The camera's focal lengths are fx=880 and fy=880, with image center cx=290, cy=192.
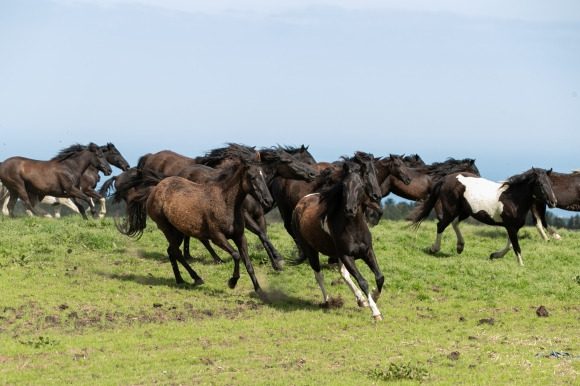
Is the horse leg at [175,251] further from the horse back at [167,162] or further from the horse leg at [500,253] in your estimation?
the horse leg at [500,253]

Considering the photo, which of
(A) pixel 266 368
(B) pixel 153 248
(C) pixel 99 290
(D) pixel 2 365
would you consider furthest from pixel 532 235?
(D) pixel 2 365

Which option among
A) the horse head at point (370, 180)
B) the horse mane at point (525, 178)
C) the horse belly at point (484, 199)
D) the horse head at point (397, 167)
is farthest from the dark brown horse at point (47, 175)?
the horse head at point (370, 180)

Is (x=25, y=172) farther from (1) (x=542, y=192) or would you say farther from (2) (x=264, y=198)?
(1) (x=542, y=192)

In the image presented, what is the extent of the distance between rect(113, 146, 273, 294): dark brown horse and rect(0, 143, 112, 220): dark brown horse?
352 inches

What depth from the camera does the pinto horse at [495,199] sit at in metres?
18.2

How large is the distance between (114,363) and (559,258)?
11052 millimetres

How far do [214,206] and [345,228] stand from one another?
8.28 ft

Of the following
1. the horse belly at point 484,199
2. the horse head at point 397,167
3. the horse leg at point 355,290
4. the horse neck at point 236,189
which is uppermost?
the horse neck at point 236,189

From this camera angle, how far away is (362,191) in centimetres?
1233

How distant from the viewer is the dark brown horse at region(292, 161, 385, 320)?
40.2 ft

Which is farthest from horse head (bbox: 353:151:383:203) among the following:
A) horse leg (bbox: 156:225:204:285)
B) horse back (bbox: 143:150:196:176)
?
horse back (bbox: 143:150:196:176)

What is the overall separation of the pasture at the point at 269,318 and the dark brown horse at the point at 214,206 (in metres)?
0.74

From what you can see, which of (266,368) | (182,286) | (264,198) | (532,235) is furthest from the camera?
(532,235)

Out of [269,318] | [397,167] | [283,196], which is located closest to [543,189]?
[397,167]
